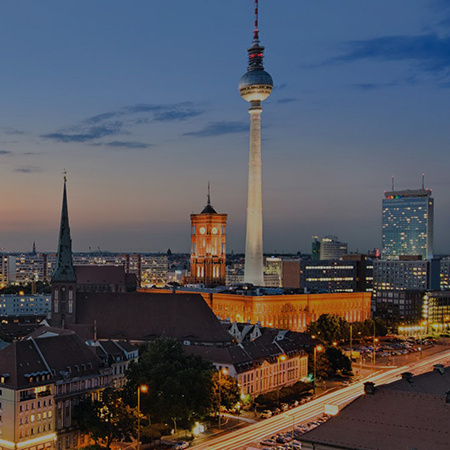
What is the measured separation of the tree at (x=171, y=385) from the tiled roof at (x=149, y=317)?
3219cm

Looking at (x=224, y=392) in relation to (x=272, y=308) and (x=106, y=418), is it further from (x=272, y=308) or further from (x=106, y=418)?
(x=272, y=308)

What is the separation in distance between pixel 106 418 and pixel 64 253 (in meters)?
44.8

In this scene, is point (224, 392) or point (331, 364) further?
point (331, 364)

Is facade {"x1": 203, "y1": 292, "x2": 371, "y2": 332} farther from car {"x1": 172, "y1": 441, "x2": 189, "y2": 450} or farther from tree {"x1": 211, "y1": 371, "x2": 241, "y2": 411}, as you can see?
car {"x1": 172, "y1": 441, "x2": 189, "y2": 450}

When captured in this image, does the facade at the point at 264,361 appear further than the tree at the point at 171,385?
Yes

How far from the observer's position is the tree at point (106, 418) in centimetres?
7700

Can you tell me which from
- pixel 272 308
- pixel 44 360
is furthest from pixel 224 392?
pixel 272 308

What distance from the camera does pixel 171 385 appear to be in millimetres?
82562

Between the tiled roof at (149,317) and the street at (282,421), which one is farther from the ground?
the tiled roof at (149,317)

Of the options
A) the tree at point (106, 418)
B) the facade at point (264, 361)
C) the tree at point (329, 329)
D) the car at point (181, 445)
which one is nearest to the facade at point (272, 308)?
the tree at point (329, 329)

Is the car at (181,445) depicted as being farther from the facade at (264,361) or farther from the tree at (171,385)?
the facade at (264,361)

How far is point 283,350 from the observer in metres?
113

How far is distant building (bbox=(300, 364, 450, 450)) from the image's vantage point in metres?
47.8

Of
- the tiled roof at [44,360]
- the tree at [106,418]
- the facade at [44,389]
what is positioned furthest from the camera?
the tiled roof at [44,360]
